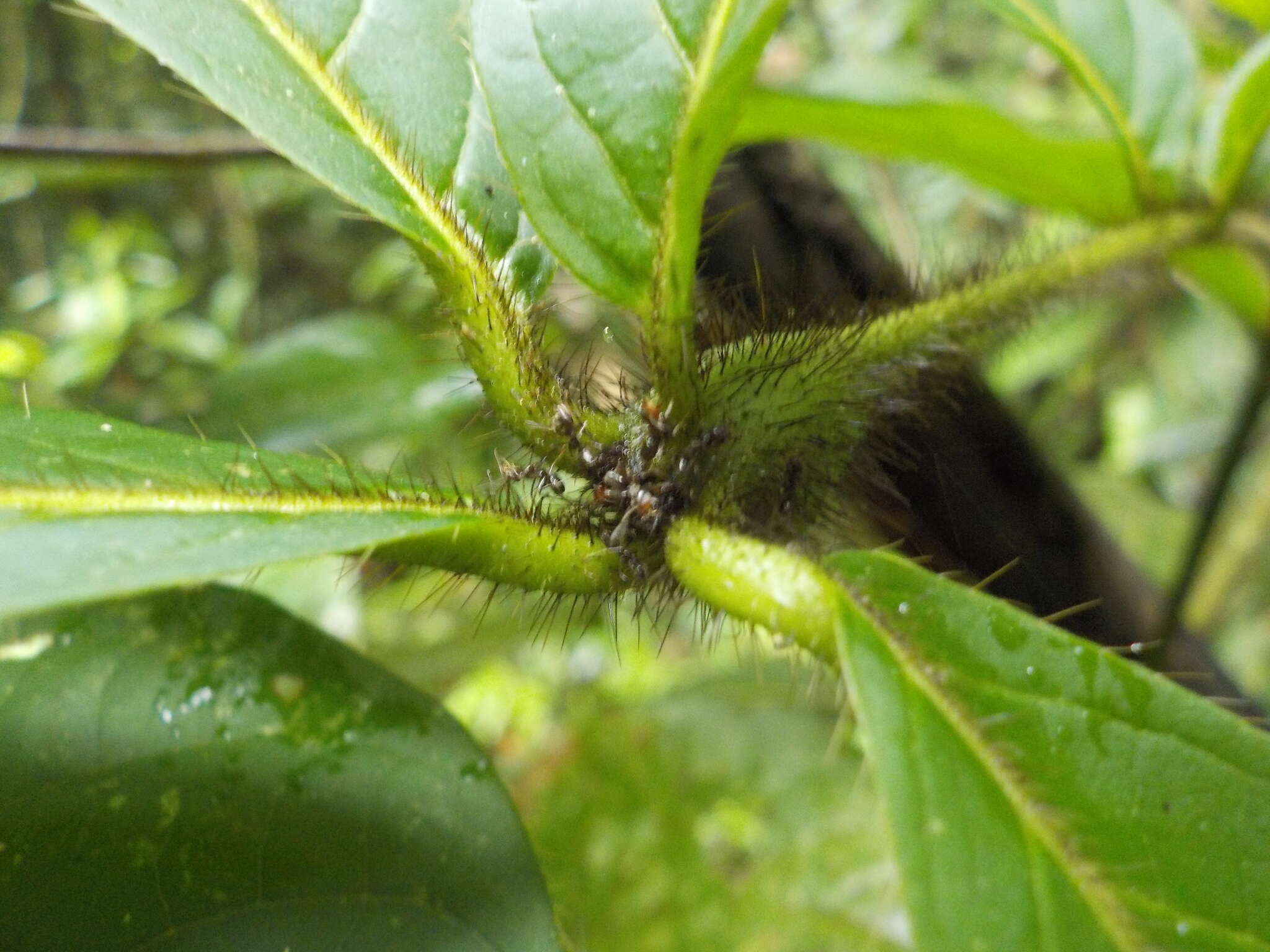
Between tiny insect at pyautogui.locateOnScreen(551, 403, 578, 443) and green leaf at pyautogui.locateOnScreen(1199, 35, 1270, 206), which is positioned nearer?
tiny insect at pyautogui.locateOnScreen(551, 403, 578, 443)

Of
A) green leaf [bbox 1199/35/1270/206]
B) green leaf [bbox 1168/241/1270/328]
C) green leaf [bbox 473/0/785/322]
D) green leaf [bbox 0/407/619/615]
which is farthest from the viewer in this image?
green leaf [bbox 1168/241/1270/328]

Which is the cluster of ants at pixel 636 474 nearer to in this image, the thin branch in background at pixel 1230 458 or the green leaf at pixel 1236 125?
the green leaf at pixel 1236 125

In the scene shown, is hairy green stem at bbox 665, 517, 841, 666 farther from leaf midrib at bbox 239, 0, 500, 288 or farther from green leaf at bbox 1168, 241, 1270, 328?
green leaf at bbox 1168, 241, 1270, 328

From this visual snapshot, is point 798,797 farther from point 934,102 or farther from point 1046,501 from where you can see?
point 934,102

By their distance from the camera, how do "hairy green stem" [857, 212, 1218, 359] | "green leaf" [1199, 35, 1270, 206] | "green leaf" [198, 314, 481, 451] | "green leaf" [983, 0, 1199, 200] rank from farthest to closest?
1. "green leaf" [198, 314, 481, 451]
2. "green leaf" [983, 0, 1199, 200]
3. "green leaf" [1199, 35, 1270, 206]
4. "hairy green stem" [857, 212, 1218, 359]

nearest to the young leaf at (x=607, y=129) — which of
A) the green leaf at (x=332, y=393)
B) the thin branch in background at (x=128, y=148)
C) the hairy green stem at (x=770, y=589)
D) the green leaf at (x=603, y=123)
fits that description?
the green leaf at (x=603, y=123)

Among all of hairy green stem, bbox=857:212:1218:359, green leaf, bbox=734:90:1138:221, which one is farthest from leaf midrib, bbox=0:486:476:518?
green leaf, bbox=734:90:1138:221

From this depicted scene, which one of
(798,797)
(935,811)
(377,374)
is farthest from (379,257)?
(935,811)
